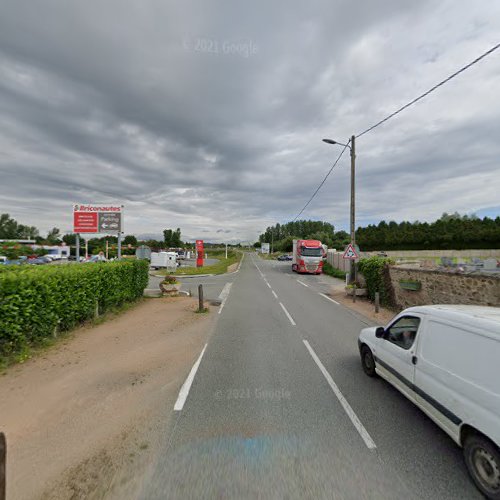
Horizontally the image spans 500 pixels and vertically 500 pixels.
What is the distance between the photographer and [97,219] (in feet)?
48.4

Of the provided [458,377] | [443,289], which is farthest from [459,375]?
[443,289]

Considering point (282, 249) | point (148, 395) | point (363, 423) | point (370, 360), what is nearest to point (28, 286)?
point (148, 395)

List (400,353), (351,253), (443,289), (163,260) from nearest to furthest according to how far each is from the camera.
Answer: (400,353)
(443,289)
(351,253)
(163,260)

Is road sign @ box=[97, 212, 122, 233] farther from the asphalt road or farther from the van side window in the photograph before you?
the van side window

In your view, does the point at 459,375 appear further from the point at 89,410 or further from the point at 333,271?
the point at 333,271

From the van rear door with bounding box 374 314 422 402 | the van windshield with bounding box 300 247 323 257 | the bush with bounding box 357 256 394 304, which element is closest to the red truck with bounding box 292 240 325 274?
the van windshield with bounding box 300 247 323 257

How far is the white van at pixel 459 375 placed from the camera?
95.5 inches

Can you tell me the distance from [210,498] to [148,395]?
7.46ft

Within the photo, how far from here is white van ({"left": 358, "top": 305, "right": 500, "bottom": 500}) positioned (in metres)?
2.43

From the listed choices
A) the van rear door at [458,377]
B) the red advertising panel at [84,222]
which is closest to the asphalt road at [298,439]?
the van rear door at [458,377]

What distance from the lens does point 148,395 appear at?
420cm

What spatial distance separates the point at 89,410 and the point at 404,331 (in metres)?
5.27

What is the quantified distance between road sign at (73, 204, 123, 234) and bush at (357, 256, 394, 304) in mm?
14442

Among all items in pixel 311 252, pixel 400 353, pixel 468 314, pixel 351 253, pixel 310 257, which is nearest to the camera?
pixel 468 314
